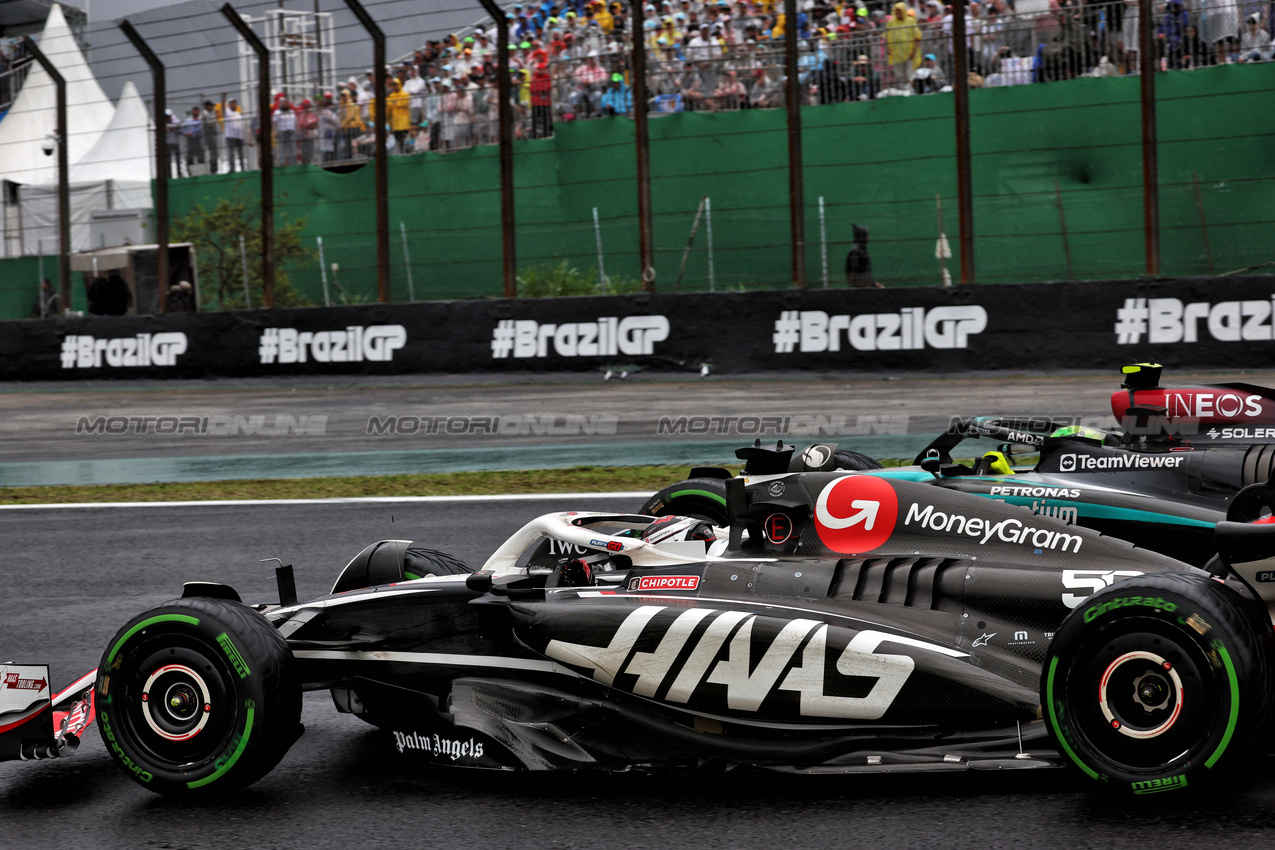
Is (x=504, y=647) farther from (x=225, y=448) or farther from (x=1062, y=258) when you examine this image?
(x=1062, y=258)

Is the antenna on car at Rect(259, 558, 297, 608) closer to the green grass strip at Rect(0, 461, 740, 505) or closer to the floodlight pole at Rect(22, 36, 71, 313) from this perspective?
the green grass strip at Rect(0, 461, 740, 505)

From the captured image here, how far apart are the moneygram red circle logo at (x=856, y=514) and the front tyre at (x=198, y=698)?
5.72ft

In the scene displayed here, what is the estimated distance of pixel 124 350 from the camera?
61.2 ft

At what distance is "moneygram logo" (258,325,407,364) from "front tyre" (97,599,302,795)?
1310 cm

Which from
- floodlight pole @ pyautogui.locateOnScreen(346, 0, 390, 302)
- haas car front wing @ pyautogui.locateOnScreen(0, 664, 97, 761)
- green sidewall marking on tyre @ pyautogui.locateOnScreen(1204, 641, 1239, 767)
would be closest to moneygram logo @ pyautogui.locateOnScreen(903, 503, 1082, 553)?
green sidewall marking on tyre @ pyautogui.locateOnScreen(1204, 641, 1239, 767)

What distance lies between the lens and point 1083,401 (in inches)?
508

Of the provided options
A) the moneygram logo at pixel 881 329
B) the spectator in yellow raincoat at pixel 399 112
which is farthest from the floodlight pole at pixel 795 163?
the spectator in yellow raincoat at pixel 399 112

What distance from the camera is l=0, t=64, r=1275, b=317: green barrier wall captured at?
14211 mm

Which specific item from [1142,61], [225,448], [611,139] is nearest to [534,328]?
[611,139]

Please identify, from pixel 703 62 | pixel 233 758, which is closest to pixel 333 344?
pixel 703 62

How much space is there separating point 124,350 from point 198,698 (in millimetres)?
15610

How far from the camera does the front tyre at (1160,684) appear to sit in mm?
3418

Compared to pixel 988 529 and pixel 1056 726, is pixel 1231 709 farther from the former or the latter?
pixel 988 529

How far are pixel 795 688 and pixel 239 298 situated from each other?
15732mm
